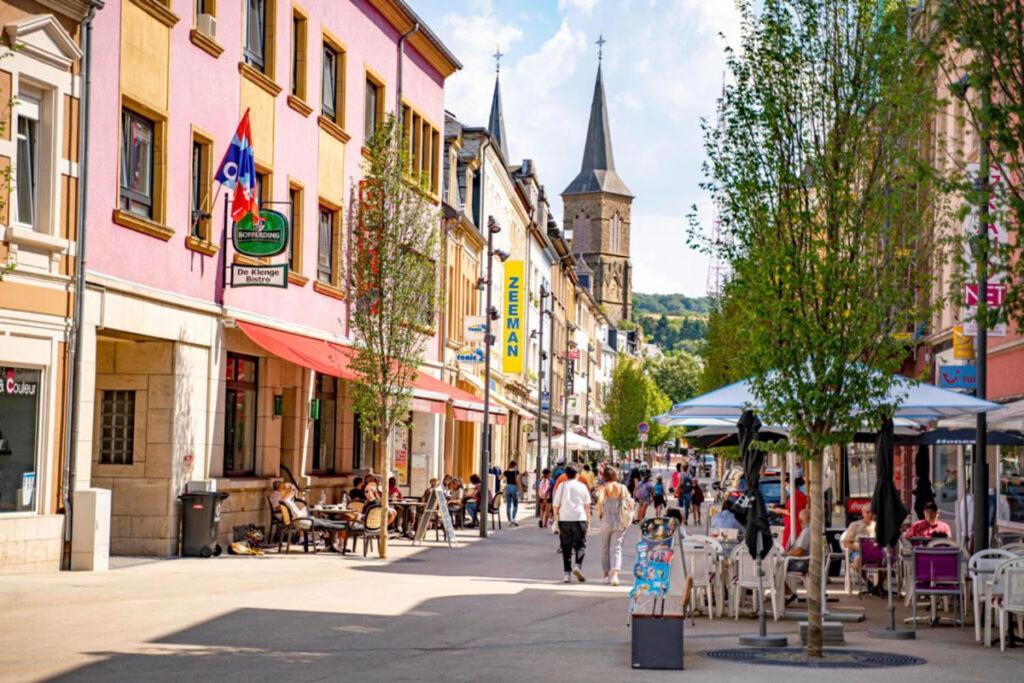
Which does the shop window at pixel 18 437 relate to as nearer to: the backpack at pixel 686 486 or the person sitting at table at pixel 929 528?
the person sitting at table at pixel 929 528

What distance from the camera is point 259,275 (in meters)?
24.8

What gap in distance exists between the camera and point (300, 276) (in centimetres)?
2905

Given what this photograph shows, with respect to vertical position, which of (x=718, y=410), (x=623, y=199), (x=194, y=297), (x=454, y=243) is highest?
(x=623, y=199)

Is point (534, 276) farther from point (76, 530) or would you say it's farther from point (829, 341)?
point (829, 341)

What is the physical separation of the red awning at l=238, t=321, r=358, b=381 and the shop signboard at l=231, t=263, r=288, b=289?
34.5 inches

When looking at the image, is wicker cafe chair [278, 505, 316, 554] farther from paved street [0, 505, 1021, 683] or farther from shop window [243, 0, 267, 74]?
shop window [243, 0, 267, 74]

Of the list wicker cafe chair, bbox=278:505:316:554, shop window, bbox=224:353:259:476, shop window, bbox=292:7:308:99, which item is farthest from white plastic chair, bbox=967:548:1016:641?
shop window, bbox=292:7:308:99

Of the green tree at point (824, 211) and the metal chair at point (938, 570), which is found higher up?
the green tree at point (824, 211)

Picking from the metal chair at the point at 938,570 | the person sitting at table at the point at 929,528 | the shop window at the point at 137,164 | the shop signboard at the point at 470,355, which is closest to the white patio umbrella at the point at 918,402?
the person sitting at table at the point at 929,528

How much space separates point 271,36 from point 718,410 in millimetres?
13135

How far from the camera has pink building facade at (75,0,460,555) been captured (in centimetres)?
2150

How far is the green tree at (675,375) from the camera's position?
584ft

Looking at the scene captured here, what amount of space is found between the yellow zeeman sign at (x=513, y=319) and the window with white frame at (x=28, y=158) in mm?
41202

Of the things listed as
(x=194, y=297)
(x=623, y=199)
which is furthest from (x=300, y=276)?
(x=623, y=199)
